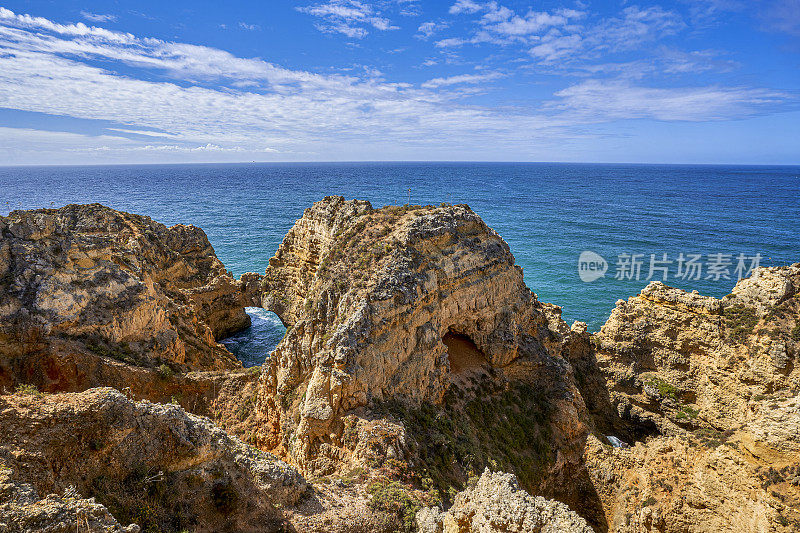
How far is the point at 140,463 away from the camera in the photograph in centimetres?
1228

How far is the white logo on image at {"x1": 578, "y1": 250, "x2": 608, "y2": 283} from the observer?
68.1 m

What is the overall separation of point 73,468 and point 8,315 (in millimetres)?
14643

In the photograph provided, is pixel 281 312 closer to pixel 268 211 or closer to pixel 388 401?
pixel 388 401

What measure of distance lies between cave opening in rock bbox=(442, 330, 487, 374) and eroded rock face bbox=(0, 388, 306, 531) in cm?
1335

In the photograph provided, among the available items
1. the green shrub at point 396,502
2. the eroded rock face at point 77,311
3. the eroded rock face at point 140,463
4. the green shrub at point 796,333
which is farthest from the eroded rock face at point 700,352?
the eroded rock face at point 77,311

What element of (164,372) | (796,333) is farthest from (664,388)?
(164,372)

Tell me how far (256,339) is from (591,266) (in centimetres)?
5706

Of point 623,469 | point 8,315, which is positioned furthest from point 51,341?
point 623,469

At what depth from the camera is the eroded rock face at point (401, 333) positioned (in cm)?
1938

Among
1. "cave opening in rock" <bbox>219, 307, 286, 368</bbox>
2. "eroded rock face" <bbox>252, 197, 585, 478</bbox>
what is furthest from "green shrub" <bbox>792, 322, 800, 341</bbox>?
"cave opening in rock" <bbox>219, 307, 286, 368</bbox>

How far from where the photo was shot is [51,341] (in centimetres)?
2144

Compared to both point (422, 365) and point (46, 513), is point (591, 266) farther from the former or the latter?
point (46, 513)

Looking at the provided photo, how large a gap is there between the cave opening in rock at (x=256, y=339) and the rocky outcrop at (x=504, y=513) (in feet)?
109

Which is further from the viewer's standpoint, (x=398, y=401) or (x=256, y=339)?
(x=256, y=339)
